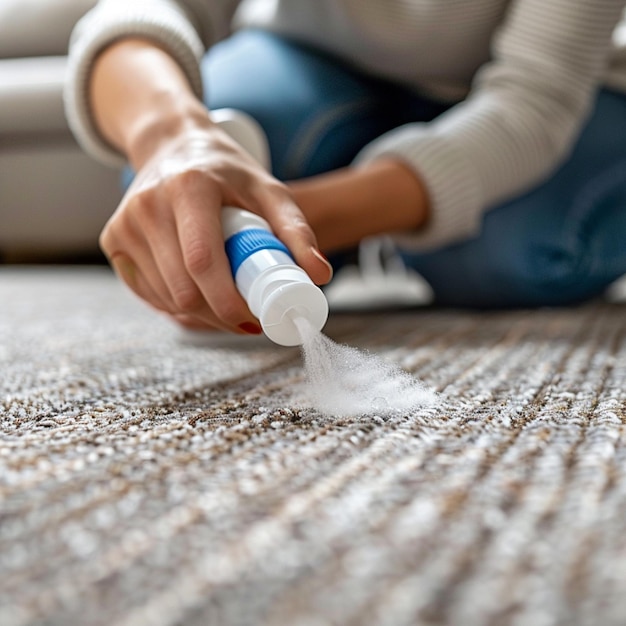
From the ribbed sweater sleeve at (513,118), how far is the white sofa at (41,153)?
86 centimetres

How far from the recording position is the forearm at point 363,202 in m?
0.53

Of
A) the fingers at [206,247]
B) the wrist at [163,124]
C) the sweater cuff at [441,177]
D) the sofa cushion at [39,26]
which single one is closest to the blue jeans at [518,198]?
the sweater cuff at [441,177]

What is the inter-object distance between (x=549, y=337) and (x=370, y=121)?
332 millimetres

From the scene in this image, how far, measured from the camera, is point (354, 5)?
0.66 m

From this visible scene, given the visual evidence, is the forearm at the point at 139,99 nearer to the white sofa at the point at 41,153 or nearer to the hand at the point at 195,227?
the hand at the point at 195,227

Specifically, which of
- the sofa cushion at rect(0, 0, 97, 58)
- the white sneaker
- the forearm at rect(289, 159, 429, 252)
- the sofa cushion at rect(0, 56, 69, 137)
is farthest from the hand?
the sofa cushion at rect(0, 0, 97, 58)

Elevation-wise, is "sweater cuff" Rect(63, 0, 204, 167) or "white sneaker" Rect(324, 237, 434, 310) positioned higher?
"sweater cuff" Rect(63, 0, 204, 167)

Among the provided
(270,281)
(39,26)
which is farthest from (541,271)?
(39,26)

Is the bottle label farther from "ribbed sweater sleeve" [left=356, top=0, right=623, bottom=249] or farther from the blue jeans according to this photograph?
the blue jeans

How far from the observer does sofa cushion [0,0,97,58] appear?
4.46 ft

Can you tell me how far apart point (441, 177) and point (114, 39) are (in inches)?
9.9

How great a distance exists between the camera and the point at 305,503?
7.5 inches

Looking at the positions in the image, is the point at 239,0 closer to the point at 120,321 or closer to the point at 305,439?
the point at 120,321

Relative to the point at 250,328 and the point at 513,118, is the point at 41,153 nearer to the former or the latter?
the point at 513,118
